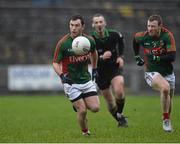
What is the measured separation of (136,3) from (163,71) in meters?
24.5

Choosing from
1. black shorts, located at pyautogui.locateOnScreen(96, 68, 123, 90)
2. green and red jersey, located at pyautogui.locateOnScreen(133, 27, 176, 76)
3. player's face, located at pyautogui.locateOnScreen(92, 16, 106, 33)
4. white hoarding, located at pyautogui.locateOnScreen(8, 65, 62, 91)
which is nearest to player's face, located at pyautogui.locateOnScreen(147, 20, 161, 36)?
green and red jersey, located at pyautogui.locateOnScreen(133, 27, 176, 76)

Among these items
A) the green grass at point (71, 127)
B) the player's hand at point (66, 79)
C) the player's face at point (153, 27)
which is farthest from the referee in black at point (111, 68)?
the player's hand at point (66, 79)

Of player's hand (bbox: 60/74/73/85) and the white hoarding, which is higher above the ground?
player's hand (bbox: 60/74/73/85)

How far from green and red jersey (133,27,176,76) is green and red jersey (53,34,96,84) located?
133cm

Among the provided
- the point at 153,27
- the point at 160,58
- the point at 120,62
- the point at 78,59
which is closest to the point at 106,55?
the point at 120,62

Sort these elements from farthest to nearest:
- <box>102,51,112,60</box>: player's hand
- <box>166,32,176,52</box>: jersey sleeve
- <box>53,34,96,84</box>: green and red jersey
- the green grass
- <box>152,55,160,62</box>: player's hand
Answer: <box>102,51,112,60</box>: player's hand
<box>152,55,160,62</box>: player's hand
<box>166,32,176,52</box>: jersey sleeve
<box>53,34,96,84</box>: green and red jersey
the green grass

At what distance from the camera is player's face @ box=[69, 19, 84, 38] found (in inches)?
425

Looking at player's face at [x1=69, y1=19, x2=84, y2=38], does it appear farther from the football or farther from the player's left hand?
the player's left hand

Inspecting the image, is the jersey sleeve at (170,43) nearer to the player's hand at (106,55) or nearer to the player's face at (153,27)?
the player's face at (153,27)

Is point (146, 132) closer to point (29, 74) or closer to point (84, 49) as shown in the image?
point (84, 49)

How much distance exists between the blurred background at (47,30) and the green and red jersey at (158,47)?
53.6ft

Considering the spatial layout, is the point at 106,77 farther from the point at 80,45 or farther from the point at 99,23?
the point at 80,45

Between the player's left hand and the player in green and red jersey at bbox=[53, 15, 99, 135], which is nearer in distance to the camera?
the player in green and red jersey at bbox=[53, 15, 99, 135]

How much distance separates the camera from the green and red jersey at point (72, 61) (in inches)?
431
